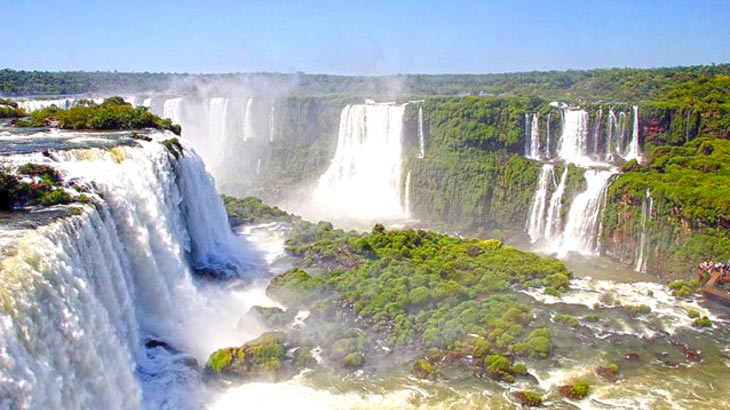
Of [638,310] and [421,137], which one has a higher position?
[421,137]

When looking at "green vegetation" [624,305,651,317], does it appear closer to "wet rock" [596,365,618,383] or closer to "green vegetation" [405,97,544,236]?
"wet rock" [596,365,618,383]

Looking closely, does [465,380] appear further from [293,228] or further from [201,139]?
[201,139]

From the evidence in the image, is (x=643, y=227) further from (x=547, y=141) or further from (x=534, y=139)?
(x=534, y=139)

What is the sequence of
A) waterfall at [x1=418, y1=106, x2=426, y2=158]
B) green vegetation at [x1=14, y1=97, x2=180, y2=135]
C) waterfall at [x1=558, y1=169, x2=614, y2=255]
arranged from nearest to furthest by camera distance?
green vegetation at [x1=14, y1=97, x2=180, y2=135]
waterfall at [x1=558, y1=169, x2=614, y2=255]
waterfall at [x1=418, y1=106, x2=426, y2=158]

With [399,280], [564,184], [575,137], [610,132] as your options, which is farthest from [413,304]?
[610,132]

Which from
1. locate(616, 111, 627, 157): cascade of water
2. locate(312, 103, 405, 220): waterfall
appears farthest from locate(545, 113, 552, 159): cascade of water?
locate(312, 103, 405, 220): waterfall

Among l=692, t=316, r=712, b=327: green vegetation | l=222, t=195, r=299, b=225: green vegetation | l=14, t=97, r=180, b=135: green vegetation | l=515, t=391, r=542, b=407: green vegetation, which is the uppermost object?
l=14, t=97, r=180, b=135: green vegetation
